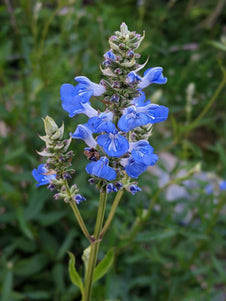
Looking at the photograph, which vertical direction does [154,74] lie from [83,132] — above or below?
above

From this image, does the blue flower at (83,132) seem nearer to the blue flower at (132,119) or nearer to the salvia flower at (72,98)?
the salvia flower at (72,98)

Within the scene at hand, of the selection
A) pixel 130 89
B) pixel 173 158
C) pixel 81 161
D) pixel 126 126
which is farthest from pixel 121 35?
pixel 173 158

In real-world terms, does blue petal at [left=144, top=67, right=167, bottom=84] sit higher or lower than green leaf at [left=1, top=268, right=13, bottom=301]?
higher

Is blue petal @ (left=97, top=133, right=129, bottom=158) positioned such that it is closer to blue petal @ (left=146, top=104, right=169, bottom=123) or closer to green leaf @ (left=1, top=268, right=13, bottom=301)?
blue petal @ (left=146, top=104, right=169, bottom=123)

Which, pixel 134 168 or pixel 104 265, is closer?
pixel 134 168

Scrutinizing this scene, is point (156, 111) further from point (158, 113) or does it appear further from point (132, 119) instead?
point (132, 119)

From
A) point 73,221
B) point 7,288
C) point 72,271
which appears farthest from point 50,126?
point 73,221

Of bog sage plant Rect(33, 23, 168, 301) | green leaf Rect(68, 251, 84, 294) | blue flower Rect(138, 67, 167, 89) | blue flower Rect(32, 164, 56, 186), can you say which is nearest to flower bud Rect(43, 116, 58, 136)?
bog sage plant Rect(33, 23, 168, 301)
